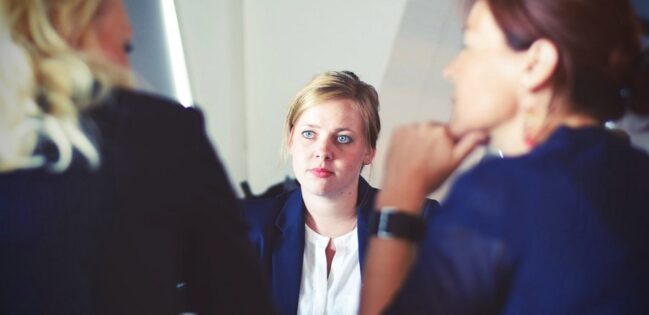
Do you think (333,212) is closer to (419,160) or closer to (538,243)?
(419,160)

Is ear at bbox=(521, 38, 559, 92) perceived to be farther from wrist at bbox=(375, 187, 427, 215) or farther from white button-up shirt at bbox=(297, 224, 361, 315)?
white button-up shirt at bbox=(297, 224, 361, 315)

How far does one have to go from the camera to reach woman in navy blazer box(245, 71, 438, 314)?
0.99m

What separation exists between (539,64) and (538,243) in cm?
30

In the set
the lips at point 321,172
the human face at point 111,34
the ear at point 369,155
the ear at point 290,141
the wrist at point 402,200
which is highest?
the human face at point 111,34

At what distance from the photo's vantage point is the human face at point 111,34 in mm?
925

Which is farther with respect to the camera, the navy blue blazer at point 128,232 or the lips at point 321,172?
the lips at point 321,172

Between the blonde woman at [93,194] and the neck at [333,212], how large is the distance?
168 millimetres

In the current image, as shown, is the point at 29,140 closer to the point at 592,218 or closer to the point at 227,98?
the point at 227,98

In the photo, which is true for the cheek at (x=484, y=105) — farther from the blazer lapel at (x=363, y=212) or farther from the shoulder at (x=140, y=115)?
the shoulder at (x=140, y=115)

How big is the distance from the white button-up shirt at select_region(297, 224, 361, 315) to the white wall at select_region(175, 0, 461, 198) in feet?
0.47

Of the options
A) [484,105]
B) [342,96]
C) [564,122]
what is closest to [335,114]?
[342,96]

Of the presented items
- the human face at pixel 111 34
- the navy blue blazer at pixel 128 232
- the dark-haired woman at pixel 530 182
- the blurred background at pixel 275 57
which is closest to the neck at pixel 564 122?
the dark-haired woman at pixel 530 182

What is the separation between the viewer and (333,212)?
1.03 m

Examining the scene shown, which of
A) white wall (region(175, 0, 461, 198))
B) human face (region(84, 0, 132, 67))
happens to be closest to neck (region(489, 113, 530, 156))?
white wall (region(175, 0, 461, 198))
